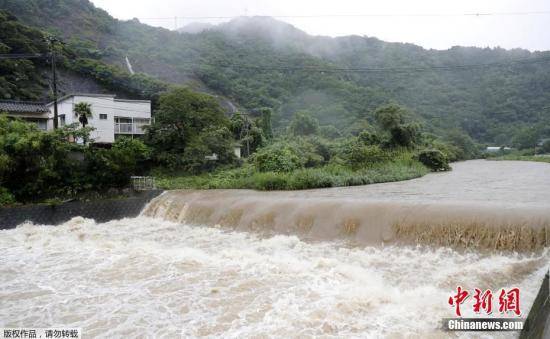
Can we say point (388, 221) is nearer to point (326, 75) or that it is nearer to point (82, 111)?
point (82, 111)

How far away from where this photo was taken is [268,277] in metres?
6.47

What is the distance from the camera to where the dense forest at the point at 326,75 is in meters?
38.5

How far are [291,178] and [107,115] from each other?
12262 mm

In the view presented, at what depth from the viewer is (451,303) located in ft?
16.4

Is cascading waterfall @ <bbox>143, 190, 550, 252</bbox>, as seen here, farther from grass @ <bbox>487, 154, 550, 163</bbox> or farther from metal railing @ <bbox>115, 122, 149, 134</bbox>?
grass @ <bbox>487, 154, 550, 163</bbox>

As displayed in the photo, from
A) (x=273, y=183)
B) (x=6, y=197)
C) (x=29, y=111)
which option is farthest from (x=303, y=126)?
(x=6, y=197)

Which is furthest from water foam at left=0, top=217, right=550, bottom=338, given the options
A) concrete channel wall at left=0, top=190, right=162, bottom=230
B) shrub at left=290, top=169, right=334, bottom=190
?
shrub at left=290, top=169, right=334, bottom=190

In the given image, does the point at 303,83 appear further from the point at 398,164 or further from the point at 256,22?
the point at 256,22

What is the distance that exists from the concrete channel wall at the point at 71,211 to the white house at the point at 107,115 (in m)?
8.31

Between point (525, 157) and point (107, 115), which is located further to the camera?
point (525, 157)

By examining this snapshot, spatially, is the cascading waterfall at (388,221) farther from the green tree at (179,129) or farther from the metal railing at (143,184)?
the green tree at (179,129)

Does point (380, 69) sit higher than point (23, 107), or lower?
higher

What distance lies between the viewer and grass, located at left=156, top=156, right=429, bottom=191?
15.8 meters

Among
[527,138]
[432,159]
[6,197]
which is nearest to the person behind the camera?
[6,197]
